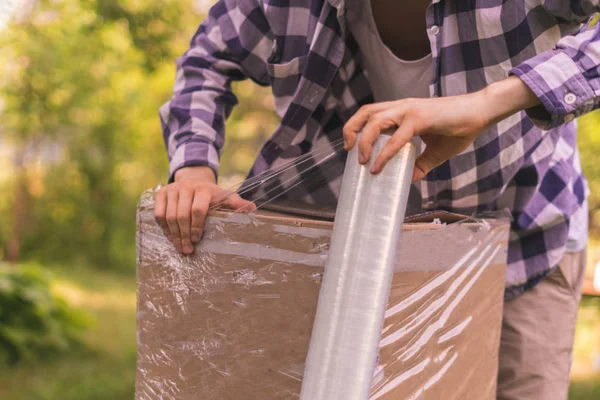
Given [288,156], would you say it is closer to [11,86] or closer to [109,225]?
[11,86]

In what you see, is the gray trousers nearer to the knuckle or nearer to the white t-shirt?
the white t-shirt

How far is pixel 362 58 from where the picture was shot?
4.44 feet

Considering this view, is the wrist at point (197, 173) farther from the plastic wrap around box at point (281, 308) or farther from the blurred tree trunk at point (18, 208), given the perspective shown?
the blurred tree trunk at point (18, 208)

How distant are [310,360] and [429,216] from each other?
0.39 m

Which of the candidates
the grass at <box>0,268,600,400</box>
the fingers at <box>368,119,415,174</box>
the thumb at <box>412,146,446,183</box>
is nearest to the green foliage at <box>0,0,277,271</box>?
the grass at <box>0,268,600,400</box>

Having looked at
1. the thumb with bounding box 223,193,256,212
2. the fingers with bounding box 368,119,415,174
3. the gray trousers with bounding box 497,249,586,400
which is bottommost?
the gray trousers with bounding box 497,249,586,400

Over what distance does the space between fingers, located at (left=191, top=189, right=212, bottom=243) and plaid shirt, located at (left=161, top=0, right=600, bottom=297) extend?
0.14 m

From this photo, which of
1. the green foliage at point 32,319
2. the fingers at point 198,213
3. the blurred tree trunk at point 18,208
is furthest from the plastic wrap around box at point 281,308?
the blurred tree trunk at point 18,208

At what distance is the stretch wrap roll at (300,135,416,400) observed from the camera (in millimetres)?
771

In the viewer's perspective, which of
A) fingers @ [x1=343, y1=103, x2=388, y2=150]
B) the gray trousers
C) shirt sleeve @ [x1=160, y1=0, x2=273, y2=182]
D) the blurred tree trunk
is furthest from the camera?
the blurred tree trunk

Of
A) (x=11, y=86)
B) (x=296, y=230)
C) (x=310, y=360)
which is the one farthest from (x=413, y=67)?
(x=11, y=86)

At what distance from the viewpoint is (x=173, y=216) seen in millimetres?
1046

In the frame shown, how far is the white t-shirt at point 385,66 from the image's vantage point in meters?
1.26

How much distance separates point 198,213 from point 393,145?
33 cm
